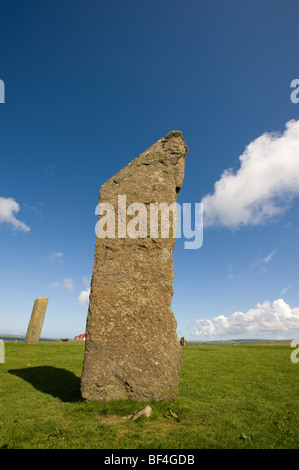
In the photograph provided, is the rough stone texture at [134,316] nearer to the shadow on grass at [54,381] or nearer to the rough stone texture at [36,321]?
the shadow on grass at [54,381]

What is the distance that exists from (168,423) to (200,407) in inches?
56.8

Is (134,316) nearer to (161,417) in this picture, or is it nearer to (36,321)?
(161,417)

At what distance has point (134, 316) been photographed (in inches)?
289

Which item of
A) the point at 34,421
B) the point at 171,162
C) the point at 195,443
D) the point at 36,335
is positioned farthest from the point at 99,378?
the point at 36,335

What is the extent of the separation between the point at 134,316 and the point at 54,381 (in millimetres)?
4676

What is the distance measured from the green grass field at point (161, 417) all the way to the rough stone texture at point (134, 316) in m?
0.46

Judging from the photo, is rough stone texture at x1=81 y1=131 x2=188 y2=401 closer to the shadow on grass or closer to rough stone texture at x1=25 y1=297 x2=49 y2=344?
the shadow on grass

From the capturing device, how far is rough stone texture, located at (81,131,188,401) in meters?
6.94

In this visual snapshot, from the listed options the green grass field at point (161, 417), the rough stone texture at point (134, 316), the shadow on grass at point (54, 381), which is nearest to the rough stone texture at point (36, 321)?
the shadow on grass at point (54, 381)

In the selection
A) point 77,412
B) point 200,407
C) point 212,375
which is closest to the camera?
point 77,412

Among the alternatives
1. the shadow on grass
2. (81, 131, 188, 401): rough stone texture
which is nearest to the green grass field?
the shadow on grass

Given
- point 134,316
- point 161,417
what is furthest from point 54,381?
point 161,417
